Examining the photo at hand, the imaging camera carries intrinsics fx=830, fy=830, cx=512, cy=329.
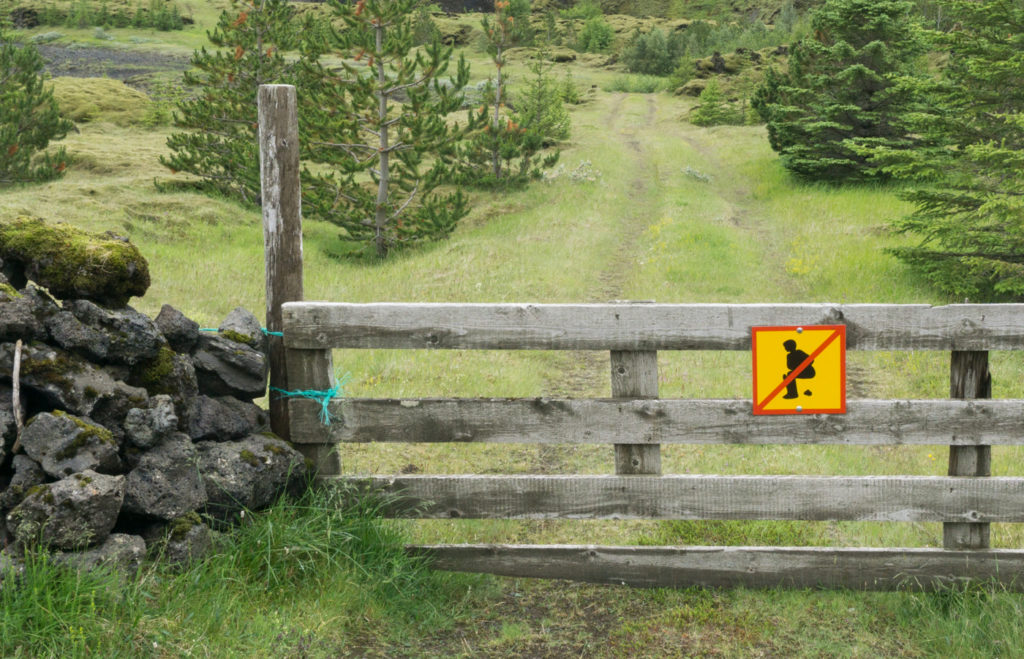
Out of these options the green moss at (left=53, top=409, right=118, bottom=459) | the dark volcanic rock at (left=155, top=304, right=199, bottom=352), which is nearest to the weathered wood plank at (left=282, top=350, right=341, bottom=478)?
the dark volcanic rock at (left=155, top=304, right=199, bottom=352)

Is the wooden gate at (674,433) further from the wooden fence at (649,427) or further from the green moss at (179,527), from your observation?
the green moss at (179,527)

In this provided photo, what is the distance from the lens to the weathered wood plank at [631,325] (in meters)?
4.41

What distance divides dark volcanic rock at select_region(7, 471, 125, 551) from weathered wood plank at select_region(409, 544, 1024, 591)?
176 centimetres

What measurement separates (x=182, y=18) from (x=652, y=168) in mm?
77087

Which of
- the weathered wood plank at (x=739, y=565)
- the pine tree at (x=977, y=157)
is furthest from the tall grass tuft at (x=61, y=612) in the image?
the pine tree at (x=977, y=157)

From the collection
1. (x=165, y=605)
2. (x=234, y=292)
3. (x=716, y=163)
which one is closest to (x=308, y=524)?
(x=165, y=605)

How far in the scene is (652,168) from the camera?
3127cm

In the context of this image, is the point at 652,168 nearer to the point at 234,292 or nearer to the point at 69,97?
the point at 234,292

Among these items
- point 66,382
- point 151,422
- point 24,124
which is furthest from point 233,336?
point 24,124

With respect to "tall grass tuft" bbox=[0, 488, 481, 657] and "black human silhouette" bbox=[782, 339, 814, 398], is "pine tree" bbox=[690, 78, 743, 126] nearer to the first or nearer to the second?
"black human silhouette" bbox=[782, 339, 814, 398]

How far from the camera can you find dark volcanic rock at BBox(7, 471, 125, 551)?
11.6ft

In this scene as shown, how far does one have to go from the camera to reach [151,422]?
404 cm

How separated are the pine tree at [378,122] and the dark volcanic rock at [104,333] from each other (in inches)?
586

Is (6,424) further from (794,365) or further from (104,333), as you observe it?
(794,365)
